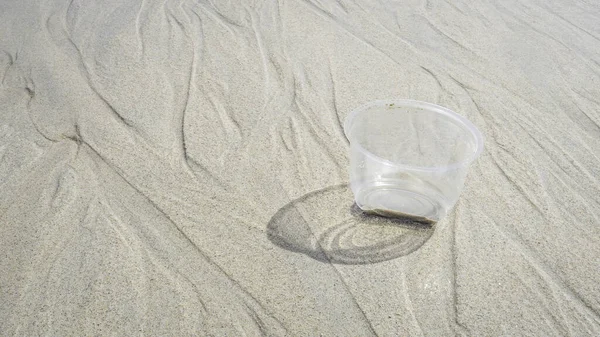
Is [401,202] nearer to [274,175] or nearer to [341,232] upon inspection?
[341,232]

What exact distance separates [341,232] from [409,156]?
598 millimetres

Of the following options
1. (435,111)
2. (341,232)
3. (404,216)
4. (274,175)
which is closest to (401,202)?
(404,216)

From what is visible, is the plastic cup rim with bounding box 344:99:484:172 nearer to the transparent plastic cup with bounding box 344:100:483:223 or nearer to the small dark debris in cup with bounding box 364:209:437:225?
the transparent plastic cup with bounding box 344:100:483:223

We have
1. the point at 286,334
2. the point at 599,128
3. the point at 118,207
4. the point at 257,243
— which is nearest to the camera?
the point at 286,334

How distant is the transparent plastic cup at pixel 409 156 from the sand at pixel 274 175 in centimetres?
10

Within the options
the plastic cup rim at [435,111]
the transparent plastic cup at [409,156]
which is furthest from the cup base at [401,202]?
the plastic cup rim at [435,111]

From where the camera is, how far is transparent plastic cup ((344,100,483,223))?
7.23 ft

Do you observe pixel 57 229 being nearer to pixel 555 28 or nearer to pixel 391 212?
pixel 391 212

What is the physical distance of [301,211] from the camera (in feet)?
7.75

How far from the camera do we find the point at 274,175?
2.56 metres

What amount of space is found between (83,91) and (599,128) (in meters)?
2.92

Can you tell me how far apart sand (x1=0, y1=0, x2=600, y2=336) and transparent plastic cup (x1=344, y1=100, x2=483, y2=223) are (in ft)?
0.33

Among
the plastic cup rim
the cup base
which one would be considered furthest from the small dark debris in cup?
the plastic cup rim

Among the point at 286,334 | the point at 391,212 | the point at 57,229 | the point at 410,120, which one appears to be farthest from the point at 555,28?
the point at 57,229
